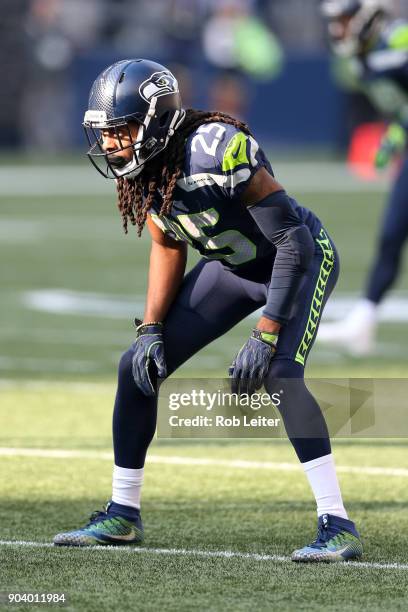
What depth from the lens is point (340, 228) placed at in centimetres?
1850

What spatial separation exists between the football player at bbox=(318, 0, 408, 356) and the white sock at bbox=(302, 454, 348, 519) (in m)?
4.90

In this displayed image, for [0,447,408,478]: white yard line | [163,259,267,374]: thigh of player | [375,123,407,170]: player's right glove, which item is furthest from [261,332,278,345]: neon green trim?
[375,123,407,170]: player's right glove

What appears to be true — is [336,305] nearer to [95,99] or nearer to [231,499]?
[231,499]

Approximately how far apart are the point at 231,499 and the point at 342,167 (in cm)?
2233

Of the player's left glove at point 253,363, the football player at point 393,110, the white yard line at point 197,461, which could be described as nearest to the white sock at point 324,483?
the player's left glove at point 253,363

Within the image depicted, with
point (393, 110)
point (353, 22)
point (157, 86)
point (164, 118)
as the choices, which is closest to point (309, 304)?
point (164, 118)

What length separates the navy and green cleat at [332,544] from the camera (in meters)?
5.32

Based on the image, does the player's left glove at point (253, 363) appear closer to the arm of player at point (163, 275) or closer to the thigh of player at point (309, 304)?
the thigh of player at point (309, 304)

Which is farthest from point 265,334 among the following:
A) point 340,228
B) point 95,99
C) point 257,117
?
point 257,117

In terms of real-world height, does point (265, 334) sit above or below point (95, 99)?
below

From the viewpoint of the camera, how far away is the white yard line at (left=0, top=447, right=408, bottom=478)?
23.1 ft

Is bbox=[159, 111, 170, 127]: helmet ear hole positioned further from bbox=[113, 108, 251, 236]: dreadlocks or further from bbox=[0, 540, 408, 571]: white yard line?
bbox=[0, 540, 408, 571]: white yard line

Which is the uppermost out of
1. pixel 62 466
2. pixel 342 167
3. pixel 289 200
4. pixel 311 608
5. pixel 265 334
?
pixel 289 200

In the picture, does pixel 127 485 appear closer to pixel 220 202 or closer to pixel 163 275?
pixel 163 275
